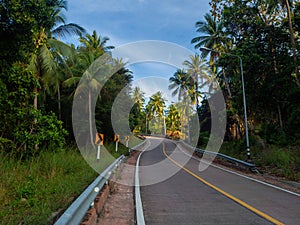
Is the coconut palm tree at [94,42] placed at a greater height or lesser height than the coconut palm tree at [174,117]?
greater

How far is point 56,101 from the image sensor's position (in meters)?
24.2

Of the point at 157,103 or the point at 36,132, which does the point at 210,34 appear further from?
the point at 157,103

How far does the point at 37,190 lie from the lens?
591 centimetres

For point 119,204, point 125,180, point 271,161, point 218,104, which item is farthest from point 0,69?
point 218,104

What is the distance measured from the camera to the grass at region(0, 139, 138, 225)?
4.28 metres

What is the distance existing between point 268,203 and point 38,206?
5.39 metres

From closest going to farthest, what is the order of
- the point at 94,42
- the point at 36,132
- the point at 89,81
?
the point at 36,132 → the point at 89,81 → the point at 94,42

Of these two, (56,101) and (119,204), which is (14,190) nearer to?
(119,204)

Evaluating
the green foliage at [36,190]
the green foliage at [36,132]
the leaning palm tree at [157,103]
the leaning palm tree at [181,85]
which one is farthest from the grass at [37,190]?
the leaning palm tree at [157,103]

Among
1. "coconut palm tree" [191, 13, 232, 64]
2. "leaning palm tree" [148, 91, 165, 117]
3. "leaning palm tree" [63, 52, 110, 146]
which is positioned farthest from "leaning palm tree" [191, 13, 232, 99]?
"leaning palm tree" [148, 91, 165, 117]

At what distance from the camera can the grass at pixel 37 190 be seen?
4277 mm

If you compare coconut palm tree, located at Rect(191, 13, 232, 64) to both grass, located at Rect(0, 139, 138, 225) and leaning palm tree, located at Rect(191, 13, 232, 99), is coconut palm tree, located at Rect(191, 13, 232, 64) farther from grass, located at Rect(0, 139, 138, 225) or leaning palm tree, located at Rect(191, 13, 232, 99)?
grass, located at Rect(0, 139, 138, 225)

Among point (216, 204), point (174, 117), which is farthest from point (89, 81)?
point (174, 117)

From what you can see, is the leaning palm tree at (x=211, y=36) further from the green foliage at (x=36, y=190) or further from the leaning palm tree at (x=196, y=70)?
the green foliage at (x=36, y=190)
